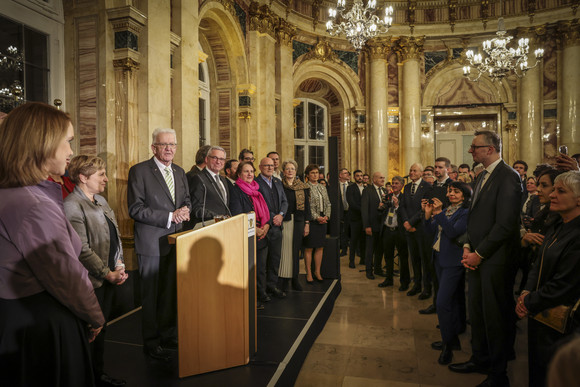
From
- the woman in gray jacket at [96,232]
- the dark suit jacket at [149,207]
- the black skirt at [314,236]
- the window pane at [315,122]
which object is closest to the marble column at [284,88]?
the window pane at [315,122]

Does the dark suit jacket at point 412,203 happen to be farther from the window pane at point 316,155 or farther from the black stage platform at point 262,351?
the window pane at point 316,155

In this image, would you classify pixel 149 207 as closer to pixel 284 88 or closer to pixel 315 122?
pixel 284 88

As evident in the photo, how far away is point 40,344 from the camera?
1.30 metres

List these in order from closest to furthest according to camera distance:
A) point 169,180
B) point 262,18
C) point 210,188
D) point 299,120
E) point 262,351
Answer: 1. point 262,351
2. point 169,180
3. point 210,188
4. point 262,18
5. point 299,120

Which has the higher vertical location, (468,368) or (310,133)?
(310,133)

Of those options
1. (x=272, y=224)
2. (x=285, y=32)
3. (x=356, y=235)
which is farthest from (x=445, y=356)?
(x=285, y=32)

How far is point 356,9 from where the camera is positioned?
7.54 meters

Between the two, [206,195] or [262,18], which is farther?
[262,18]

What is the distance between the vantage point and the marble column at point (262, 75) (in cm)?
870

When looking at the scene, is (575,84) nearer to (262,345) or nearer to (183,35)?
(183,35)

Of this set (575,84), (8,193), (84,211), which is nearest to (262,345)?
(84,211)

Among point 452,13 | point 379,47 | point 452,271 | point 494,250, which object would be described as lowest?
point 452,271

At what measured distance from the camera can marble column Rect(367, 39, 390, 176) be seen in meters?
11.6

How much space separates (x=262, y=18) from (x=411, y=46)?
507 centimetres
